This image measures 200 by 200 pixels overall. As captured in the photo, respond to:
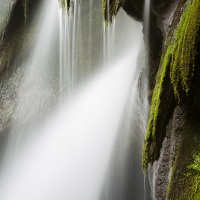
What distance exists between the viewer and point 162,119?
4.87 meters

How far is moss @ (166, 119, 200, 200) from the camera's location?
14.4 ft

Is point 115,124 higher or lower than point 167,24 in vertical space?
lower

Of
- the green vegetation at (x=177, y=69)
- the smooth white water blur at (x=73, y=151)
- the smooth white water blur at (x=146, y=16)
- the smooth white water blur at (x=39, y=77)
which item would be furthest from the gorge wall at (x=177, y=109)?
the smooth white water blur at (x=39, y=77)

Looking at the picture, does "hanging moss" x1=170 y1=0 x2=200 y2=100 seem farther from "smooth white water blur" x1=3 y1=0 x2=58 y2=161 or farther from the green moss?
"smooth white water blur" x1=3 y1=0 x2=58 y2=161

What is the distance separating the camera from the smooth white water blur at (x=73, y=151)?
32.8ft

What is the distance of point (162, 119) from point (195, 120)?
17.6 inches

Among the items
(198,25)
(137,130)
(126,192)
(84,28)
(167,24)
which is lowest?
(126,192)

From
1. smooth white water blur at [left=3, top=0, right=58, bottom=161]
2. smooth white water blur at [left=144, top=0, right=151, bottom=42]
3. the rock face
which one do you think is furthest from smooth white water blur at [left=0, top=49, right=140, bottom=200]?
the rock face

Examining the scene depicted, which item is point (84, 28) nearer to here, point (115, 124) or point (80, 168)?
point (115, 124)

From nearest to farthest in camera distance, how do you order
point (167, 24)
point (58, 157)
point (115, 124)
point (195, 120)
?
point (195, 120) < point (167, 24) < point (115, 124) < point (58, 157)

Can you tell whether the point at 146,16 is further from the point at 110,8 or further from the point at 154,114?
the point at 154,114

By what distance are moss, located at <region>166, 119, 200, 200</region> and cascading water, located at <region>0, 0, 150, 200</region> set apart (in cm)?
456

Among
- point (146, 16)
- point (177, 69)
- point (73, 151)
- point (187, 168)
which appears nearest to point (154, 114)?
point (177, 69)

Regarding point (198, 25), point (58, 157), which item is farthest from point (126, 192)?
point (198, 25)
